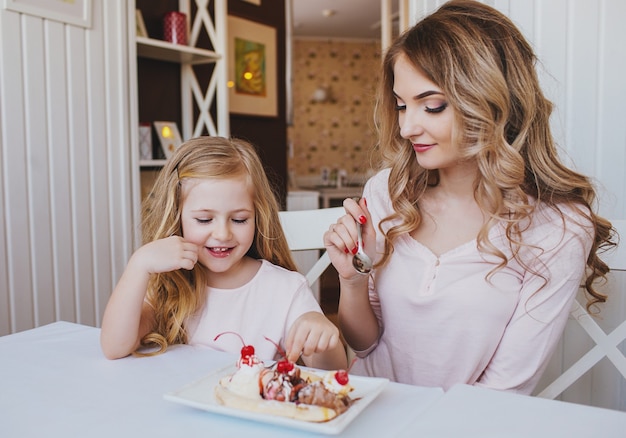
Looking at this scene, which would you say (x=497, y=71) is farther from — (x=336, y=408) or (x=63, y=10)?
(x=63, y=10)

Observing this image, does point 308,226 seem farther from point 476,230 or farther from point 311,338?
point 311,338

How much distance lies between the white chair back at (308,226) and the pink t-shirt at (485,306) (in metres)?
0.32

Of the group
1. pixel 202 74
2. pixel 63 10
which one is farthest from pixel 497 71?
pixel 202 74

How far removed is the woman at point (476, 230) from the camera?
3.79ft

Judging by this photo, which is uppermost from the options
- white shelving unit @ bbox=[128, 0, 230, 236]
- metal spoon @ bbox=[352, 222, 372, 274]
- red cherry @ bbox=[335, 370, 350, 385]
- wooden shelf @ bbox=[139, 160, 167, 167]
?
white shelving unit @ bbox=[128, 0, 230, 236]

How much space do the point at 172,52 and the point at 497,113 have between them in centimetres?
220

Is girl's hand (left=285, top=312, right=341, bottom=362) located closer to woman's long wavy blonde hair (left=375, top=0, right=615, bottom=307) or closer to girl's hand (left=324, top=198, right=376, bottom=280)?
girl's hand (left=324, top=198, right=376, bottom=280)

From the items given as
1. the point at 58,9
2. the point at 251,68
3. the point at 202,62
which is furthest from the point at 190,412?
the point at 251,68

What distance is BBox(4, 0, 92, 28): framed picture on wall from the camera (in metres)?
2.16

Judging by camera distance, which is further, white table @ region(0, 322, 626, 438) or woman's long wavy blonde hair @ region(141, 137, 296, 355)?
woman's long wavy blonde hair @ region(141, 137, 296, 355)

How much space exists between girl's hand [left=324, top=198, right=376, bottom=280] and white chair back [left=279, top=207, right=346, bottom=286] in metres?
0.33

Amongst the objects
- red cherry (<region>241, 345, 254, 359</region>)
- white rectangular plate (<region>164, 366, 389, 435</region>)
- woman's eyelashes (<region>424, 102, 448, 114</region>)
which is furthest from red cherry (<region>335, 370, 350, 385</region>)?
woman's eyelashes (<region>424, 102, 448, 114</region>)

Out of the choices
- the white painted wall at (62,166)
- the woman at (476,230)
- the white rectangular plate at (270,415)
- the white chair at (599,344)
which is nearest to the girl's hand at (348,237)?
the woman at (476,230)

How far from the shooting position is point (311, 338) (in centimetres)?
99
